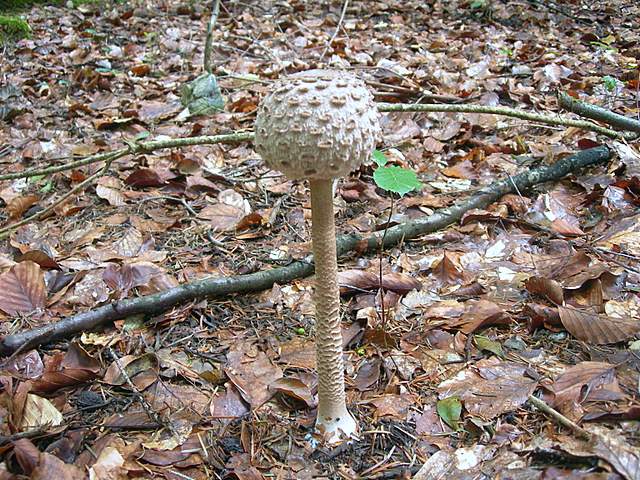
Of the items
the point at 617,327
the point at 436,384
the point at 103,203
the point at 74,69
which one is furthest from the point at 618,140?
the point at 74,69

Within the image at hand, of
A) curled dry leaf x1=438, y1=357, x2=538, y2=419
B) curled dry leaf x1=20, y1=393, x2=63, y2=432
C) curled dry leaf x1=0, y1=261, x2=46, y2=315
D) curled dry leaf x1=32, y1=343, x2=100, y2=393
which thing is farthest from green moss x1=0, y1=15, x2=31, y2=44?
curled dry leaf x1=438, y1=357, x2=538, y2=419

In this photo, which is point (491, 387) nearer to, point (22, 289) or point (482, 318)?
point (482, 318)

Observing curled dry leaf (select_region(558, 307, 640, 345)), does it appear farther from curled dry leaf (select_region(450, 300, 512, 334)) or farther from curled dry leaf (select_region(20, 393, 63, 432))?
curled dry leaf (select_region(20, 393, 63, 432))

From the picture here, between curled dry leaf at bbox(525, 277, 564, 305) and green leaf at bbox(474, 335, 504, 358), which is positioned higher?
curled dry leaf at bbox(525, 277, 564, 305)

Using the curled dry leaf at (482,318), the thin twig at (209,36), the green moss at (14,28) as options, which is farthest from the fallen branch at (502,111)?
the green moss at (14,28)

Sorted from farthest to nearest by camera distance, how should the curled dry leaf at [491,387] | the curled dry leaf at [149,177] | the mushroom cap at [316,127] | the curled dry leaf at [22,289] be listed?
the curled dry leaf at [149,177]
the curled dry leaf at [22,289]
the curled dry leaf at [491,387]
the mushroom cap at [316,127]

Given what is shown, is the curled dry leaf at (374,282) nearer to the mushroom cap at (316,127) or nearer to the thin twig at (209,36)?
the mushroom cap at (316,127)
